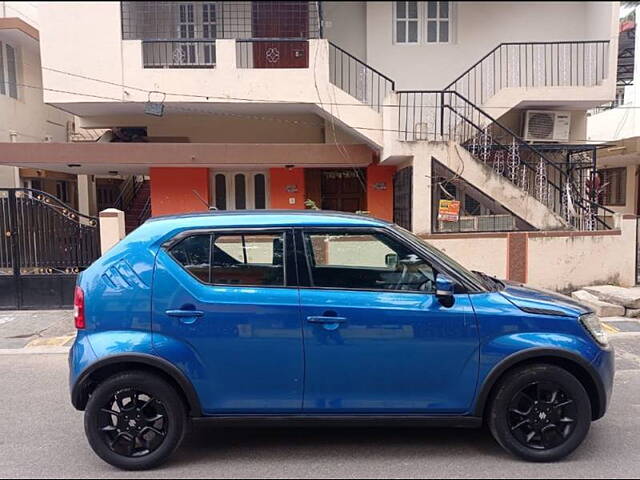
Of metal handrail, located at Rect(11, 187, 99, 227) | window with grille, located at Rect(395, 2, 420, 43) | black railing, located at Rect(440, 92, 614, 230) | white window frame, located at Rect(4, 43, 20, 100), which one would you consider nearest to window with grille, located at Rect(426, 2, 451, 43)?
window with grille, located at Rect(395, 2, 420, 43)

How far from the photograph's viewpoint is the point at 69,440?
3867 mm

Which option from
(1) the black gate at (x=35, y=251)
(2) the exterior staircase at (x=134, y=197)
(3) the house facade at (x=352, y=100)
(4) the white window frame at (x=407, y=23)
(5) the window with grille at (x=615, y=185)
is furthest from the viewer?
(5) the window with grille at (x=615, y=185)

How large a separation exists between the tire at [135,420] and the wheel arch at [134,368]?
43 millimetres

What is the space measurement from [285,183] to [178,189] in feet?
9.29

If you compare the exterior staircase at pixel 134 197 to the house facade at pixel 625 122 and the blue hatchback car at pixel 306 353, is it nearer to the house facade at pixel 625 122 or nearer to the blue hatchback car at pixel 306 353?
the blue hatchback car at pixel 306 353

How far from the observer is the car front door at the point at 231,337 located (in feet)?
10.8

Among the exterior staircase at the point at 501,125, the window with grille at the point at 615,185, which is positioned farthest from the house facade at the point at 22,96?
the window with grille at the point at 615,185

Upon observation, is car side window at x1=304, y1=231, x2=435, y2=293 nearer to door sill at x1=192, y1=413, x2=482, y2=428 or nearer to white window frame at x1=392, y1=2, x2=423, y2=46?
door sill at x1=192, y1=413, x2=482, y2=428

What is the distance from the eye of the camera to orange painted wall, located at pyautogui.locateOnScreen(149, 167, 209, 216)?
41.8 feet

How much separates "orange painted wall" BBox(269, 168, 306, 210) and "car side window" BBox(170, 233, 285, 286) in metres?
9.30

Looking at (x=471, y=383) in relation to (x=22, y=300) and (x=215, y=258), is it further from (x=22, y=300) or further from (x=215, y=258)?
(x=22, y=300)

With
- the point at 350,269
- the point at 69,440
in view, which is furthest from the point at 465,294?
the point at 69,440

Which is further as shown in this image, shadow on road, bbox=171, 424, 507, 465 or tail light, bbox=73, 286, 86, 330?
shadow on road, bbox=171, 424, 507, 465

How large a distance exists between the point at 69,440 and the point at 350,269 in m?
2.63
